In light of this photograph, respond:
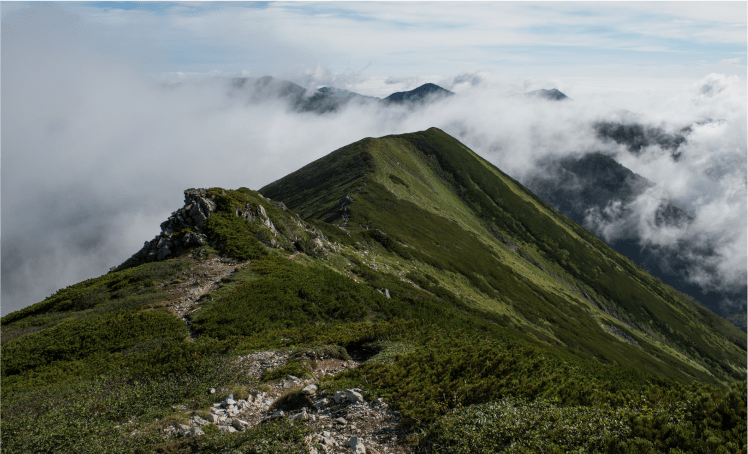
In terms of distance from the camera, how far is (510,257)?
140500 millimetres

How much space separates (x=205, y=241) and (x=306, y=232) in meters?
19.2

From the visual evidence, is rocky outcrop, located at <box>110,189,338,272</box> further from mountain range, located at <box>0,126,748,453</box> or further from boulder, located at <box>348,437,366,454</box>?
boulder, located at <box>348,437,366,454</box>

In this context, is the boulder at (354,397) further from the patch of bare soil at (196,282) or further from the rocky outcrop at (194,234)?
the rocky outcrop at (194,234)

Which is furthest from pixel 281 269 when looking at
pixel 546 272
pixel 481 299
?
pixel 546 272

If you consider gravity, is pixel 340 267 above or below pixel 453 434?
below

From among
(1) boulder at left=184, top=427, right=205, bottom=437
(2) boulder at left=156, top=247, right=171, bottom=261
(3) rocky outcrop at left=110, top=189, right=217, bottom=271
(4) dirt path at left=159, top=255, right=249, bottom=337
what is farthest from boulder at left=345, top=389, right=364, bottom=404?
(2) boulder at left=156, top=247, right=171, bottom=261

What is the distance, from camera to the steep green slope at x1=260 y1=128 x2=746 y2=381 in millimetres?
93062

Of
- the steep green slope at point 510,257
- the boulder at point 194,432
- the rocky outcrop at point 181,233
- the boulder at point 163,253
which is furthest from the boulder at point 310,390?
the steep green slope at point 510,257

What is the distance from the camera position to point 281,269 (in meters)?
44.7

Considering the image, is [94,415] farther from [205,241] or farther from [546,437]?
[205,241]

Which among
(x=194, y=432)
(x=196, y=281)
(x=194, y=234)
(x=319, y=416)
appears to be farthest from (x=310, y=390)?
(x=194, y=234)

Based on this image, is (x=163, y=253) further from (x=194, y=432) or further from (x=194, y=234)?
(x=194, y=432)

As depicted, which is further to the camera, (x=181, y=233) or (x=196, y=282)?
(x=181, y=233)

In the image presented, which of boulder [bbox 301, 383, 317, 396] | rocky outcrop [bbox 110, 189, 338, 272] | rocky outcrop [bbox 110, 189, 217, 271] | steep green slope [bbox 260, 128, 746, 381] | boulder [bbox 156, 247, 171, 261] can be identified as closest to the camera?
boulder [bbox 301, 383, 317, 396]
